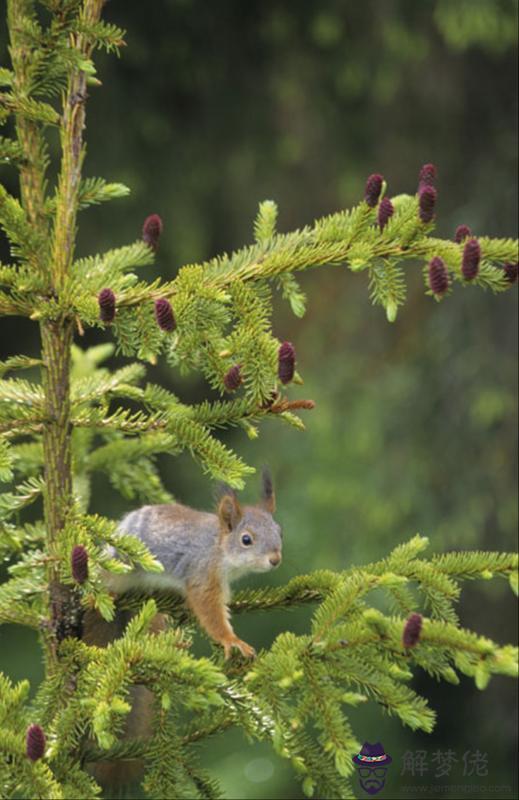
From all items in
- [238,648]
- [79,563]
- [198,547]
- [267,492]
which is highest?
[267,492]

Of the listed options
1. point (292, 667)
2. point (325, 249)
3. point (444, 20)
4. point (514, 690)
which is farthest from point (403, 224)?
point (514, 690)

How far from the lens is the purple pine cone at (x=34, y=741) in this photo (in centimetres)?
207

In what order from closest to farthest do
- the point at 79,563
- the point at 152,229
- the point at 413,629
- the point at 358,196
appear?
the point at 413,629
the point at 79,563
the point at 152,229
the point at 358,196

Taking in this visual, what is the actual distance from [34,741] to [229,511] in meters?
0.85

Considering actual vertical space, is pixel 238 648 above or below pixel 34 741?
above

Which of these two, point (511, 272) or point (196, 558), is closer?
Result: point (511, 272)

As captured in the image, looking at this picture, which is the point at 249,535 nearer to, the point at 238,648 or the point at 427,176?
the point at 238,648

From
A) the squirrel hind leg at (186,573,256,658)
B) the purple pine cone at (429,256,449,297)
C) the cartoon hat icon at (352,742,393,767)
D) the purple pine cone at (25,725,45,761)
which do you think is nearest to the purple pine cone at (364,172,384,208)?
the purple pine cone at (429,256,449,297)

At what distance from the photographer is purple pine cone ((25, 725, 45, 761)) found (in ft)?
6.79

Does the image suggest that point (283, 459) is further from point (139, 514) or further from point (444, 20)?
point (139, 514)

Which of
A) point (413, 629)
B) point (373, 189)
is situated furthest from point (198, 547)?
point (373, 189)

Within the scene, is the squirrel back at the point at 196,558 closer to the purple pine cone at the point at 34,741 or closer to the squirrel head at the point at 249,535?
the squirrel head at the point at 249,535

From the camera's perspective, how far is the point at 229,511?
2793 millimetres

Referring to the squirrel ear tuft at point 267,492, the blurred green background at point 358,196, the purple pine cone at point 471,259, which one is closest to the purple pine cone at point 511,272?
the purple pine cone at point 471,259
